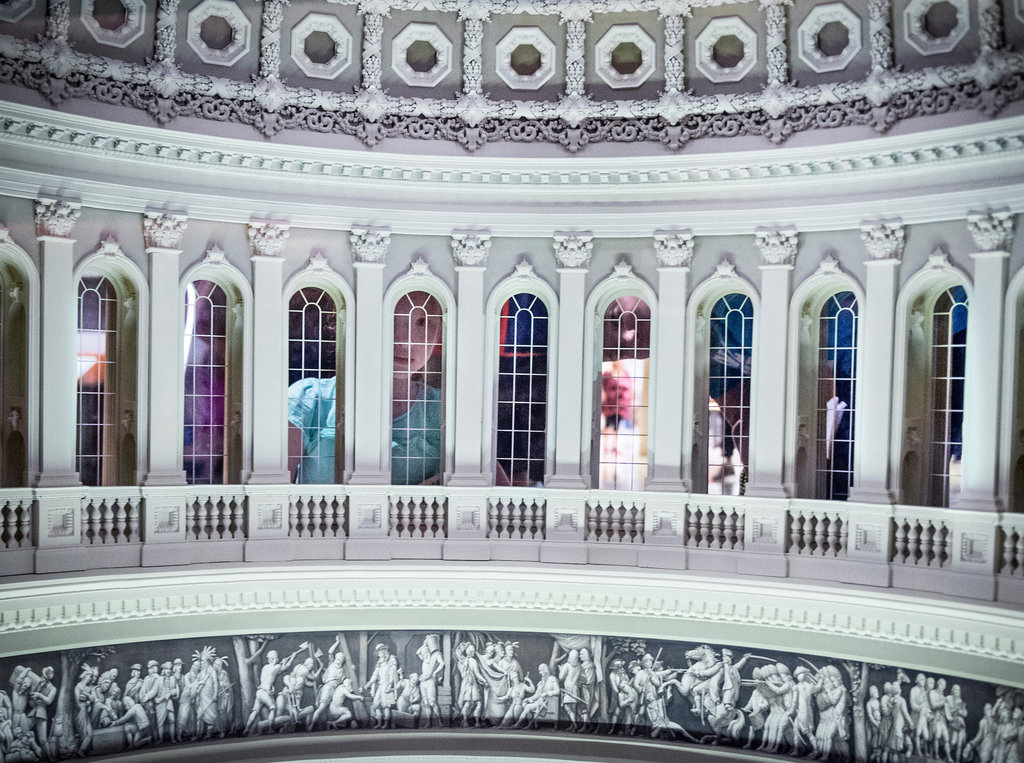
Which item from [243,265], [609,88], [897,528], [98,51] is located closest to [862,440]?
[897,528]

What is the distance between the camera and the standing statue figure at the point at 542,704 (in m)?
22.0

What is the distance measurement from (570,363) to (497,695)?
6.99m

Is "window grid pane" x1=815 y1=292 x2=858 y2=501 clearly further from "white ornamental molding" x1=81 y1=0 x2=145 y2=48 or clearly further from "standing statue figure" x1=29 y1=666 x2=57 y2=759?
"standing statue figure" x1=29 y1=666 x2=57 y2=759

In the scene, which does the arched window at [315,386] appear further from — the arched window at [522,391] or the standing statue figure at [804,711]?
the standing statue figure at [804,711]

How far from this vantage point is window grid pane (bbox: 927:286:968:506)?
66.2 feet

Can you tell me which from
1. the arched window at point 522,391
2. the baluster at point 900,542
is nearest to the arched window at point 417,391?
the arched window at point 522,391

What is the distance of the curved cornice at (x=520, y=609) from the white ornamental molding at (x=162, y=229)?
245 inches

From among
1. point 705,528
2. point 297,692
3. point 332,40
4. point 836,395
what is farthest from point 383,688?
point 332,40

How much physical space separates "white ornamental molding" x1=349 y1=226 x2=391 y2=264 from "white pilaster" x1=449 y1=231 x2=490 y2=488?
145 centimetres

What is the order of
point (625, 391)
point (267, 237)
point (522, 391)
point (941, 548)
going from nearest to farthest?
1. point (941, 548)
2. point (267, 237)
3. point (625, 391)
4. point (522, 391)

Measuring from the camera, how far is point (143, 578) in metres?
19.6

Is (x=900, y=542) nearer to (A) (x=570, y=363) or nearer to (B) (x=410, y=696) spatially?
(A) (x=570, y=363)

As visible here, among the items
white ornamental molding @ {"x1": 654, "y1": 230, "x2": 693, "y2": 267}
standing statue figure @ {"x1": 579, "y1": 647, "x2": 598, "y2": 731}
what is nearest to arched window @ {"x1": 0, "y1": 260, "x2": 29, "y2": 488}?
standing statue figure @ {"x1": 579, "y1": 647, "x2": 598, "y2": 731}

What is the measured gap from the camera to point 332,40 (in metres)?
22.3
